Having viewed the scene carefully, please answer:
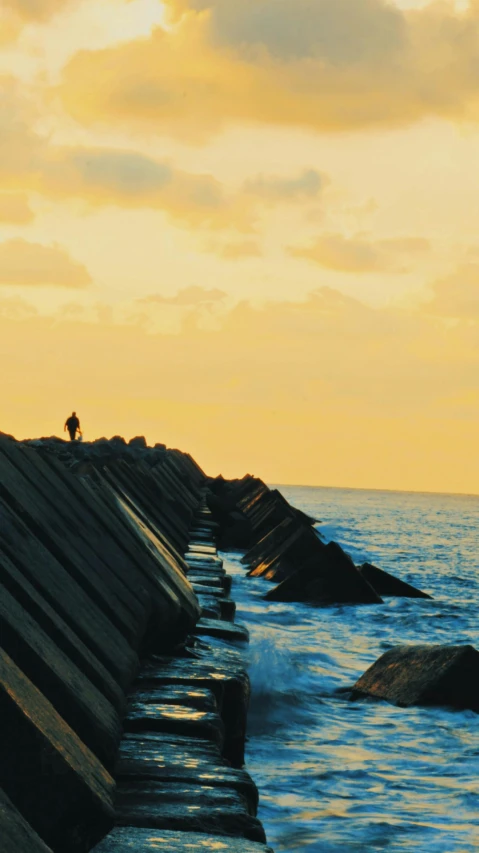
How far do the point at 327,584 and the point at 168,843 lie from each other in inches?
438

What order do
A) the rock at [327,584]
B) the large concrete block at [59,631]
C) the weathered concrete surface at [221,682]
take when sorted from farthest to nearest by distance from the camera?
1. the rock at [327,584]
2. the weathered concrete surface at [221,682]
3. the large concrete block at [59,631]

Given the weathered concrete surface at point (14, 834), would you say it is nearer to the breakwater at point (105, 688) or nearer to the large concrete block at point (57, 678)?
the breakwater at point (105, 688)

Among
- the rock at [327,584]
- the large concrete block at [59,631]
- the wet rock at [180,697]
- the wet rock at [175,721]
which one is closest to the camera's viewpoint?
the large concrete block at [59,631]

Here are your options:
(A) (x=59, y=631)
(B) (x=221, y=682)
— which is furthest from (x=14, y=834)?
(B) (x=221, y=682)

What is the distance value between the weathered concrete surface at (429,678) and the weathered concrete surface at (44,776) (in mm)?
5348

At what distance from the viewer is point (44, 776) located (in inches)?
75.4

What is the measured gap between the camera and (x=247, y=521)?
794 inches

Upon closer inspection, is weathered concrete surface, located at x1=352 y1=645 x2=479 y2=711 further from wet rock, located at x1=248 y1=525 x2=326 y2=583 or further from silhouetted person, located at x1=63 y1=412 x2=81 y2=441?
silhouetted person, located at x1=63 y1=412 x2=81 y2=441

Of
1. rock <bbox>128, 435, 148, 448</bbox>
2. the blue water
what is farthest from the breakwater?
rock <bbox>128, 435, 148, 448</bbox>

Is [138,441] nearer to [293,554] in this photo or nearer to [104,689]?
[293,554]

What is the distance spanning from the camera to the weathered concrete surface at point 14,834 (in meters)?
1.44

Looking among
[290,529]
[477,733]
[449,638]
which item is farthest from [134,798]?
[290,529]

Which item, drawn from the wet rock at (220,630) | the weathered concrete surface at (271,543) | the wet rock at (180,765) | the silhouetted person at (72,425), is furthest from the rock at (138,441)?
the wet rock at (180,765)

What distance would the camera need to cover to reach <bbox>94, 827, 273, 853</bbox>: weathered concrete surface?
208 centimetres
